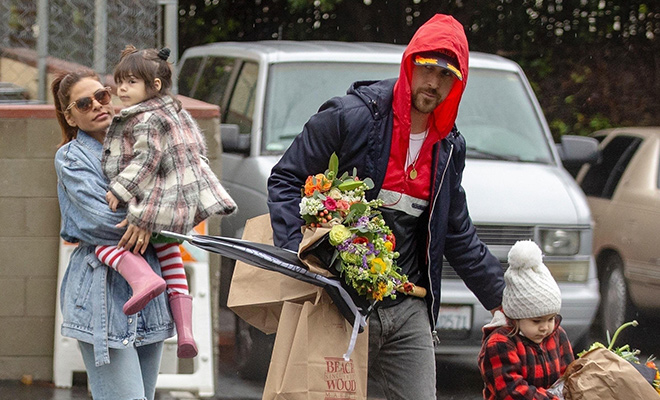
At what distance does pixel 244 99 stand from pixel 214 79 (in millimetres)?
1030

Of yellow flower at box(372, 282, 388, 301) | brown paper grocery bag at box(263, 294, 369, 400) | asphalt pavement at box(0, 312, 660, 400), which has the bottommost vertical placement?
asphalt pavement at box(0, 312, 660, 400)

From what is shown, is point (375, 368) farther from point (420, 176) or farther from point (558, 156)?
point (558, 156)

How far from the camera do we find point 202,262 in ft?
21.0

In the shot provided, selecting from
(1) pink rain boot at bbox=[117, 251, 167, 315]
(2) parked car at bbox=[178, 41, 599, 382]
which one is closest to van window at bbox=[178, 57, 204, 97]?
(2) parked car at bbox=[178, 41, 599, 382]

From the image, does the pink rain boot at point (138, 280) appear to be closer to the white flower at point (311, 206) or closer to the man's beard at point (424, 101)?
the white flower at point (311, 206)

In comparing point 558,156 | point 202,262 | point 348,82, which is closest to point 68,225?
point 202,262

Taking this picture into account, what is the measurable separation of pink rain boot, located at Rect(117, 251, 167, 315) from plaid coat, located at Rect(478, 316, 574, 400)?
123 cm

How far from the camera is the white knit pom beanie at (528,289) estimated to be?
13.6ft

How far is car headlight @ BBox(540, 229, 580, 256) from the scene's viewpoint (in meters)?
6.97

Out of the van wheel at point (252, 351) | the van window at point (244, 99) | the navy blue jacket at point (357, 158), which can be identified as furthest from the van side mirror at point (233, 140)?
the navy blue jacket at point (357, 158)

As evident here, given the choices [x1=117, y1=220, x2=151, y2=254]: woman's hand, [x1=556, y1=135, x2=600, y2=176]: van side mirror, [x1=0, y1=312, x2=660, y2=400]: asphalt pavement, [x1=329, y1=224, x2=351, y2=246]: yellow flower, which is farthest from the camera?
[x1=556, y1=135, x2=600, y2=176]: van side mirror

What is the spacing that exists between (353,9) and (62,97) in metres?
10.3

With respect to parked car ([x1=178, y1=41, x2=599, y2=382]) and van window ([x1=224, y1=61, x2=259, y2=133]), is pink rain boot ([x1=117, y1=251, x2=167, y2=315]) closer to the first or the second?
parked car ([x1=178, y1=41, x2=599, y2=382])

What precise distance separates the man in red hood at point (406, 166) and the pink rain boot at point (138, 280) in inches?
19.4
